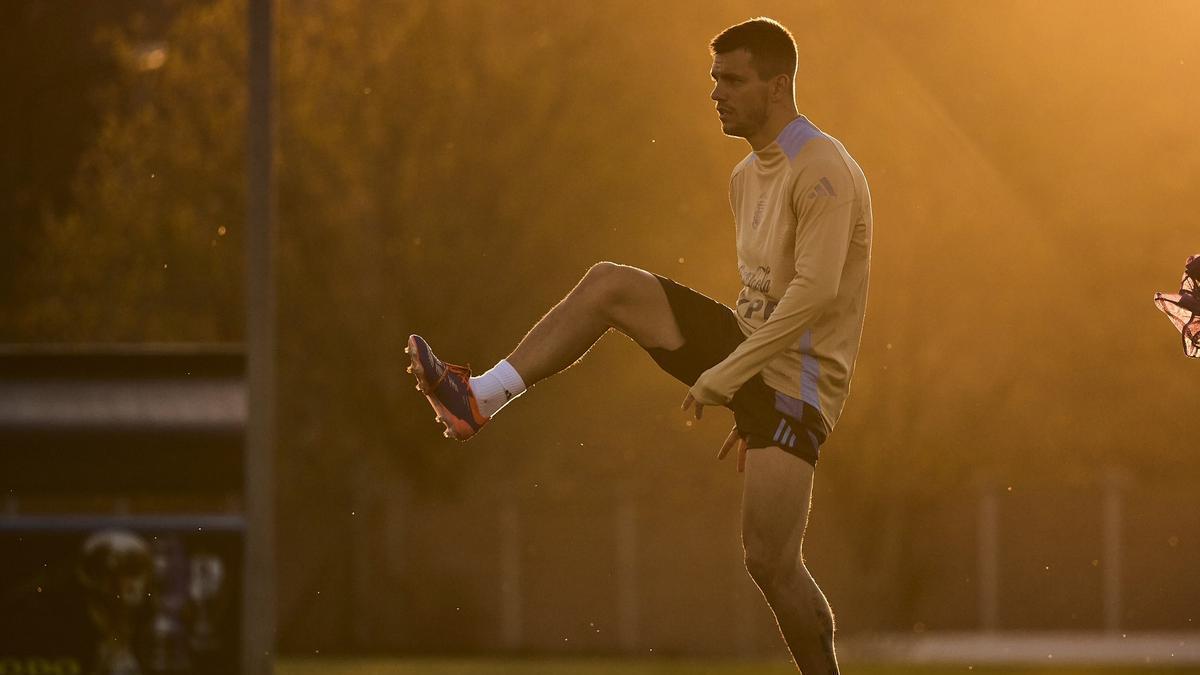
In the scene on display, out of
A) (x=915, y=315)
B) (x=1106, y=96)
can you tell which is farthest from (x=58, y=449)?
(x=1106, y=96)

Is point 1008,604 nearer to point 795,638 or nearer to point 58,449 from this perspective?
point 58,449

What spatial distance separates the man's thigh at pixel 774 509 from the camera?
266 inches

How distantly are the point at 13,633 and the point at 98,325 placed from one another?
10.7 meters

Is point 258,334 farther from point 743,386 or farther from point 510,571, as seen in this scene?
point 510,571

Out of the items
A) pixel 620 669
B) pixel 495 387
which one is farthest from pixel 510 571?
pixel 495 387

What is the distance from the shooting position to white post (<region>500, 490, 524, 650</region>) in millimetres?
23891

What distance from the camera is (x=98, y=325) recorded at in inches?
848

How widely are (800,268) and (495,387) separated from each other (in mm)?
1136

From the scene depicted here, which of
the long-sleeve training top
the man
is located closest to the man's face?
the man

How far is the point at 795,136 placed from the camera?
6.81m

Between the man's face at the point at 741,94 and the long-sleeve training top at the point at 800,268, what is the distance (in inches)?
4.3

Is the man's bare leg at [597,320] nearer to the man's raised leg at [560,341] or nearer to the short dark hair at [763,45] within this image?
the man's raised leg at [560,341]

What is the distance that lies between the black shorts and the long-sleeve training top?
5 centimetres

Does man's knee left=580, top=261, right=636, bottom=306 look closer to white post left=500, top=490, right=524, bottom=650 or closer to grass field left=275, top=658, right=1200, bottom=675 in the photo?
grass field left=275, top=658, right=1200, bottom=675
